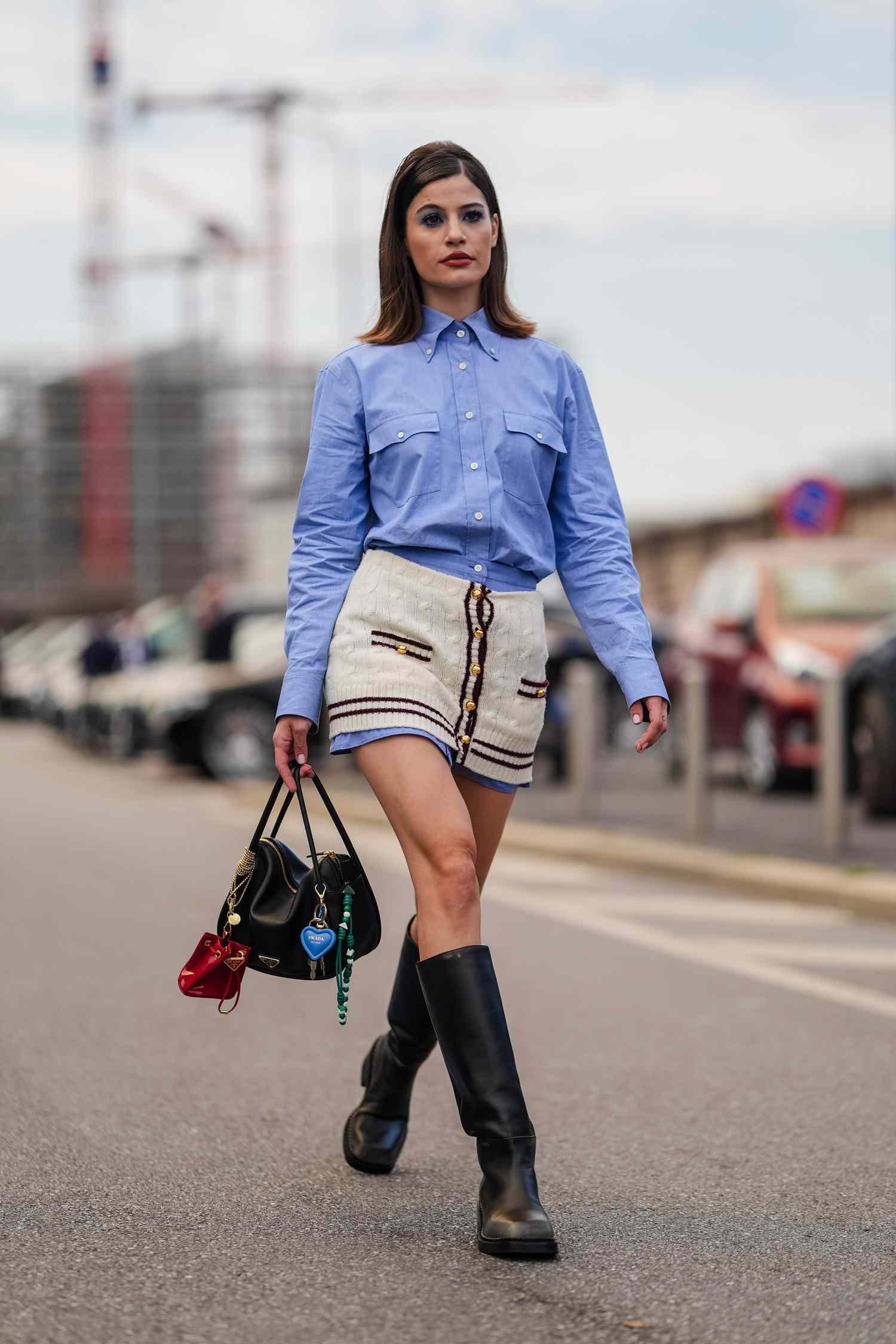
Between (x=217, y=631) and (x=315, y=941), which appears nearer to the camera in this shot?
(x=315, y=941)

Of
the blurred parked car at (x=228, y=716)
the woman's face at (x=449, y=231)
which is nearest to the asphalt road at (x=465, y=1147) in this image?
the woman's face at (x=449, y=231)

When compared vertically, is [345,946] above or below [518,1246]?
above

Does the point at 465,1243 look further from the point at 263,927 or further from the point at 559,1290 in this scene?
the point at 263,927

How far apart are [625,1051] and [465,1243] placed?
2.21 metres

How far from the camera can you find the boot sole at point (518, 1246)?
149 inches

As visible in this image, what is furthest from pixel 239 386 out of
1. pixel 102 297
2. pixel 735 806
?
pixel 735 806

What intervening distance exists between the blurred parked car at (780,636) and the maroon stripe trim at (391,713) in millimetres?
10081

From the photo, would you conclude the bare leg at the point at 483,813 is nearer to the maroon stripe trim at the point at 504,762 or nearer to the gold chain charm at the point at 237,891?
the maroon stripe trim at the point at 504,762

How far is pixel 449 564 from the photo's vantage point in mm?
4066

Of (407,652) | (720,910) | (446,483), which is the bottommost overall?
(720,910)

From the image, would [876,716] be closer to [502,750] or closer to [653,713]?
[653,713]

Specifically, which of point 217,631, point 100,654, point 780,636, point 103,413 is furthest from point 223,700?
point 103,413

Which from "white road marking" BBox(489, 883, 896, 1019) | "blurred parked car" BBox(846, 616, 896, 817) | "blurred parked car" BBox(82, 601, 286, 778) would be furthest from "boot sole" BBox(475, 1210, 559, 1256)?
"blurred parked car" BBox(82, 601, 286, 778)

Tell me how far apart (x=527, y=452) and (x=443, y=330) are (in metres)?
0.28
